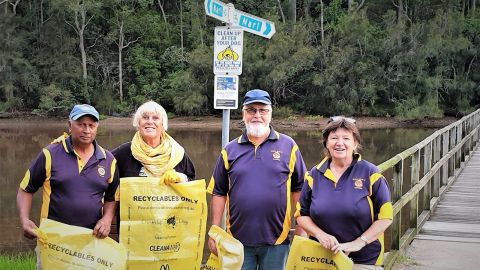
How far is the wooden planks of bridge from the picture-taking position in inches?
209

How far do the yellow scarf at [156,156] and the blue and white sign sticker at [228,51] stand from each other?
5.23 feet

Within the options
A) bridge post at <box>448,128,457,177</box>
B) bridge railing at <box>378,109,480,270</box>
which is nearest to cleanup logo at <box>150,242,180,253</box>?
bridge railing at <box>378,109,480,270</box>

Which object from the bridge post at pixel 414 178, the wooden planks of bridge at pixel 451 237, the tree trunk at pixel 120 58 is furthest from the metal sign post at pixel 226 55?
the tree trunk at pixel 120 58

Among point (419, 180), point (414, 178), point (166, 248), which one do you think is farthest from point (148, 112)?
point (419, 180)

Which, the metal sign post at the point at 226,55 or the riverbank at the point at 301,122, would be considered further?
the riverbank at the point at 301,122

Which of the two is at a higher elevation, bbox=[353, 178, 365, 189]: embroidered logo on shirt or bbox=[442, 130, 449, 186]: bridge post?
bbox=[353, 178, 365, 189]: embroidered logo on shirt

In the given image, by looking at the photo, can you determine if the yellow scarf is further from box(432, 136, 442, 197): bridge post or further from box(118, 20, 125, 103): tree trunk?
box(118, 20, 125, 103): tree trunk

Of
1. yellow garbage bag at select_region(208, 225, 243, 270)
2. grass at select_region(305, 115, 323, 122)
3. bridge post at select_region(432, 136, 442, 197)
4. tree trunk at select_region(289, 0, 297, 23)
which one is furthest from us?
tree trunk at select_region(289, 0, 297, 23)

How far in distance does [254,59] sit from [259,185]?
41.1 m

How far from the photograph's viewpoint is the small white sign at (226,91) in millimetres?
5430

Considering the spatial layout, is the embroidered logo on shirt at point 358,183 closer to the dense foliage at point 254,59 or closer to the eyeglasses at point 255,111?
the eyeglasses at point 255,111

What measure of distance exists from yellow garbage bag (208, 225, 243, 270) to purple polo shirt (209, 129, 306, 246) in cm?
17

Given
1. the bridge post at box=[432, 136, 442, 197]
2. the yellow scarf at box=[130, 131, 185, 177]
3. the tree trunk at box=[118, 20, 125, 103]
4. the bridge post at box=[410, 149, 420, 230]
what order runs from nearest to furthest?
the yellow scarf at box=[130, 131, 185, 177], the bridge post at box=[410, 149, 420, 230], the bridge post at box=[432, 136, 442, 197], the tree trunk at box=[118, 20, 125, 103]

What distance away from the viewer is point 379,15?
54.0 metres
